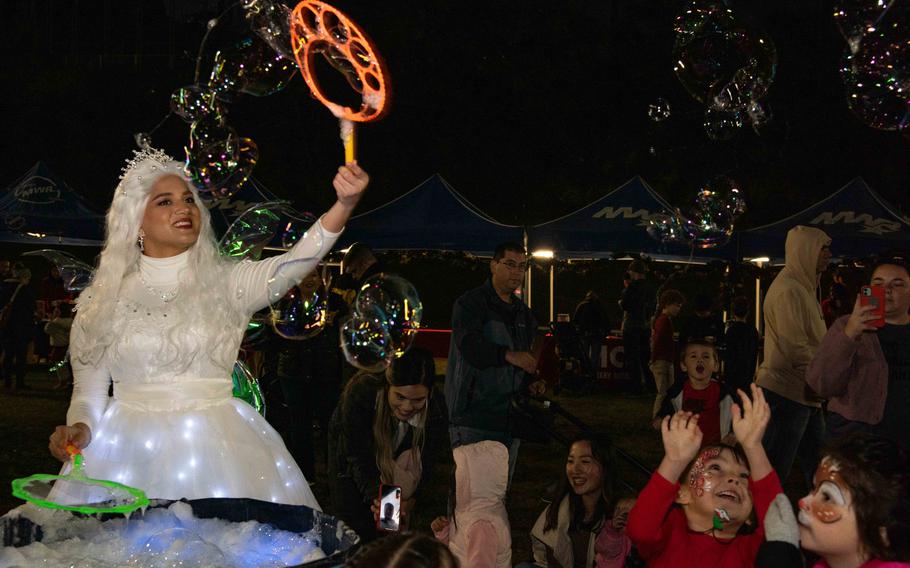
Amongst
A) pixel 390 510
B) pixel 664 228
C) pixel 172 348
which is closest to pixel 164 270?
pixel 172 348

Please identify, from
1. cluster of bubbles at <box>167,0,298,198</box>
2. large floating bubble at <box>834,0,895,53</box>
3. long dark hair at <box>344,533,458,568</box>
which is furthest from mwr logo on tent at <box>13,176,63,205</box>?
long dark hair at <box>344,533,458,568</box>

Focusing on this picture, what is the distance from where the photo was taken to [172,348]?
3543 millimetres

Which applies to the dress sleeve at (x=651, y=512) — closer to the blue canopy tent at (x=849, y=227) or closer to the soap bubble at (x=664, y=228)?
the soap bubble at (x=664, y=228)

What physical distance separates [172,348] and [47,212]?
12726mm

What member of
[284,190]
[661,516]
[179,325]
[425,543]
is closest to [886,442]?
[661,516]

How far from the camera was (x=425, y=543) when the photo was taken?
83.8 inches

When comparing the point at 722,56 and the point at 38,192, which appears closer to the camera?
the point at 722,56

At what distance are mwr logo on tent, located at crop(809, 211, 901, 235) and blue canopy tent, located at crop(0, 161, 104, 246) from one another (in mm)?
9607

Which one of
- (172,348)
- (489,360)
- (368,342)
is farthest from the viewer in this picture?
(489,360)

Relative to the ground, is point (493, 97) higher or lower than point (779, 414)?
higher

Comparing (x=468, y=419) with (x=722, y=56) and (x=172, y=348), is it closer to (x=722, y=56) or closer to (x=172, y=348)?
(x=172, y=348)

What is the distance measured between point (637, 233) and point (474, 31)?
1642 centimetres

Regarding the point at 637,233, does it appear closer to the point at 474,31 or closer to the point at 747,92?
the point at 747,92

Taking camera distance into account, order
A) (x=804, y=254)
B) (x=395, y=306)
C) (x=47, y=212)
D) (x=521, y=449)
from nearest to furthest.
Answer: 1. (x=395, y=306)
2. (x=804, y=254)
3. (x=521, y=449)
4. (x=47, y=212)
